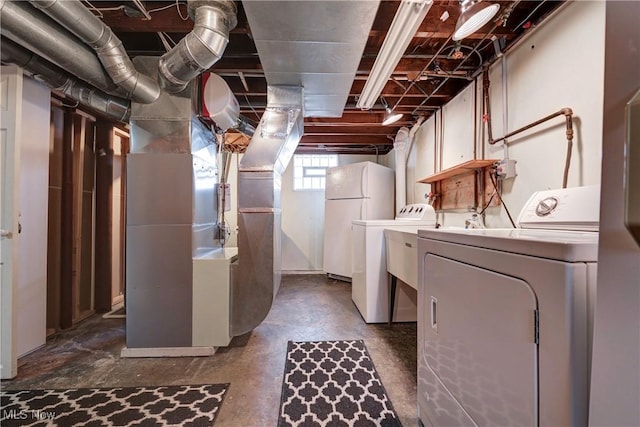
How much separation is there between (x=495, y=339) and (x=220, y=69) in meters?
2.60

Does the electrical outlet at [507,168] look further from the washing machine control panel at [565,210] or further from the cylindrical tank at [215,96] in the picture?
the cylindrical tank at [215,96]

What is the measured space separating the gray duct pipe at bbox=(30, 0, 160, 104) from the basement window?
3.04 metres

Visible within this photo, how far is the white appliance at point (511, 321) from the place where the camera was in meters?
0.62

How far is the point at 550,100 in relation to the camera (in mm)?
1501

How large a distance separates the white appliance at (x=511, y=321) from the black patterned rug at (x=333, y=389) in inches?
11.8

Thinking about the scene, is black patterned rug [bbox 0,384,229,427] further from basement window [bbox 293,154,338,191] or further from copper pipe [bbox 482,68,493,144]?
basement window [bbox 293,154,338,191]

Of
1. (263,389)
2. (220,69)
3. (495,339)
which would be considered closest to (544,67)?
(495,339)

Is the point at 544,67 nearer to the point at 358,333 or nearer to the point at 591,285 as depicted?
the point at 591,285

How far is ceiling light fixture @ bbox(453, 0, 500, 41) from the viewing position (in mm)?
1292

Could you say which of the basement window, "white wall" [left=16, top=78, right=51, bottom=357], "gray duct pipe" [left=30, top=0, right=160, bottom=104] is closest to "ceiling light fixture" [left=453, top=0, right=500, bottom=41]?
"gray duct pipe" [left=30, top=0, right=160, bottom=104]

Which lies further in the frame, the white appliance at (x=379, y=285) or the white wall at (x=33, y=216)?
the white appliance at (x=379, y=285)

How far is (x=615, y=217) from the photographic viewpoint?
0.48 m

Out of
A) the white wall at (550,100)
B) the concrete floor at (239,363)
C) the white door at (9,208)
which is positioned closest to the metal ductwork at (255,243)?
the concrete floor at (239,363)

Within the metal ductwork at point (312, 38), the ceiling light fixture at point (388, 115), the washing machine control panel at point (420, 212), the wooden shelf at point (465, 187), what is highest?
the ceiling light fixture at point (388, 115)
